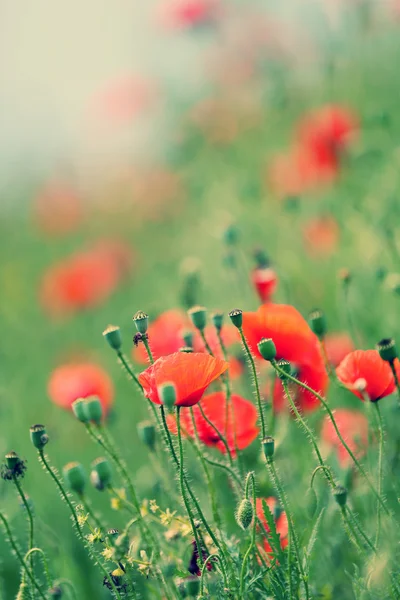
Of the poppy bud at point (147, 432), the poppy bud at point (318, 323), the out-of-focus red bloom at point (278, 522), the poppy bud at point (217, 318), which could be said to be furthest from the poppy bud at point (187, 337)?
the out-of-focus red bloom at point (278, 522)

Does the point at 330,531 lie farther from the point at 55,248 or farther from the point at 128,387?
the point at 55,248

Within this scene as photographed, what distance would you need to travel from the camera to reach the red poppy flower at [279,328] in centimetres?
204

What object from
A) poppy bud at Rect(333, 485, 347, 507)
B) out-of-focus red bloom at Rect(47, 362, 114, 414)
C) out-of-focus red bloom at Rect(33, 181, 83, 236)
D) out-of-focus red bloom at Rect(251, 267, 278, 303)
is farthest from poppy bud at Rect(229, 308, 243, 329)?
out-of-focus red bloom at Rect(33, 181, 83, 236)

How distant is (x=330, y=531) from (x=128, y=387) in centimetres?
213

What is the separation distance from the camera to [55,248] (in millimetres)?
7230

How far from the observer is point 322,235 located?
3979mm

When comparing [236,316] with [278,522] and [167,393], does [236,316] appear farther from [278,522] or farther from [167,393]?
[278,522]

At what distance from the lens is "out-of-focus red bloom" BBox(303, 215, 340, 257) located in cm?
392

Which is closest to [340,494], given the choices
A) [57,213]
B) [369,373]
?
[369,373]

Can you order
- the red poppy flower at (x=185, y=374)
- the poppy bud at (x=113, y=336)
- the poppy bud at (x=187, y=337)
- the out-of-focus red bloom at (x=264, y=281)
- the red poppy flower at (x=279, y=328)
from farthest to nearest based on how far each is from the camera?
the out-of-focus red bloom at (x=264, y=281), the poppy bud at (x=187, y=337), the red poppy flower at (x=279, y=328), the poppy bud at (x=113, y=336), the red poppy flower at (x=185, y=374)

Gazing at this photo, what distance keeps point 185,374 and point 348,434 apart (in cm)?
93

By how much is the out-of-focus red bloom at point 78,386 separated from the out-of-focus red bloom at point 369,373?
1134 millimetres

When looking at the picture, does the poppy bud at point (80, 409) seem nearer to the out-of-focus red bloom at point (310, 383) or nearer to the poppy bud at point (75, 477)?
the poppy bud at point (75, 477)

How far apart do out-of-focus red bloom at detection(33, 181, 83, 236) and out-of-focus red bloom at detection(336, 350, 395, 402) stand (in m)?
4.96
